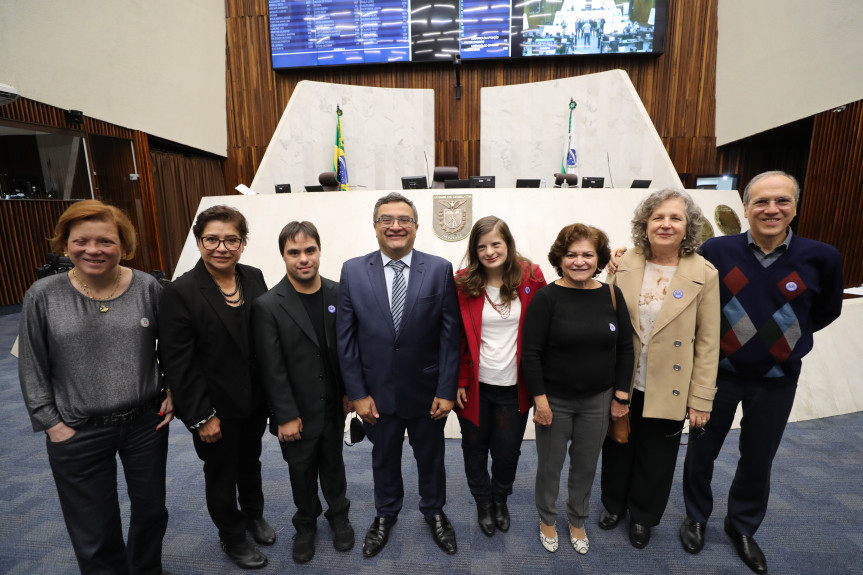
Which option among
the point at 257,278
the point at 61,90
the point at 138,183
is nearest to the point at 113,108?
the point at 61,90

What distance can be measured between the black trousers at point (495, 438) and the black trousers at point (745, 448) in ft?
2.82

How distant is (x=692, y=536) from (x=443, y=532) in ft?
3.98

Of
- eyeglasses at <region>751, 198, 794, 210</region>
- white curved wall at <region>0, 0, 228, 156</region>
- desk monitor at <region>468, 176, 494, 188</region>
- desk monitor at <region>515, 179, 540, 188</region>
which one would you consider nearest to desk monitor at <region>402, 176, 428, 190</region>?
desk monitor at <region>468, 176, 494, 188</region>

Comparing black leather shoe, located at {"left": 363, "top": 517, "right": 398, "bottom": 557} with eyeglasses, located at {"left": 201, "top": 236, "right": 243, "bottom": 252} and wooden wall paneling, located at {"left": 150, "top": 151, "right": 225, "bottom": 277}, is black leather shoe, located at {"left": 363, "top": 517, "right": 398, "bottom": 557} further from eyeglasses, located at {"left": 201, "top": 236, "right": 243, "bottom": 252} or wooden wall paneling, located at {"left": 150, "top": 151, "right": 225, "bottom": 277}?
wooden wall paneling, located at {"left": 150, "top": 151, "right": 225, "bottom": 277}

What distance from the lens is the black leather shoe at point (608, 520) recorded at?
1965 mm

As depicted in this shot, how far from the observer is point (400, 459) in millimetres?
1786

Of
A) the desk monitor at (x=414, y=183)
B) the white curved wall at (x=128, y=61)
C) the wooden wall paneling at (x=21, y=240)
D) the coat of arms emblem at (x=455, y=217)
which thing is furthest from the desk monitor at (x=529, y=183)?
the white curved wall at (x=128, y=61)

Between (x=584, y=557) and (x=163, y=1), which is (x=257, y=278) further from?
(x=163, y=1)

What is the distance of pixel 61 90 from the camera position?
568cm

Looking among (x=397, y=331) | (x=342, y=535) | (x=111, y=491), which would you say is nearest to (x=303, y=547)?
(x=342, y=535)

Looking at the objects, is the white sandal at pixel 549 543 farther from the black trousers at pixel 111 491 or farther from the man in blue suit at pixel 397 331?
the black trousers at pixel 111 491

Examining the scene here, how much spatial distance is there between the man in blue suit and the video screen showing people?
331 inches

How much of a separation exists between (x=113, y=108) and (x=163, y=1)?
8.33 ft

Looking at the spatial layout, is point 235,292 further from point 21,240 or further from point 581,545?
point 21,240
